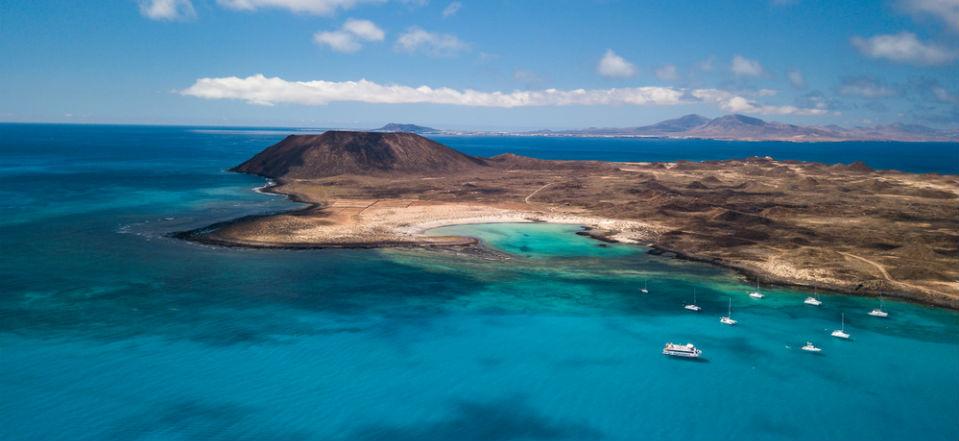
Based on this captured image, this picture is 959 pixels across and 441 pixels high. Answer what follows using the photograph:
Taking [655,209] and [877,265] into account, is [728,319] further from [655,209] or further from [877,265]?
[655,209]

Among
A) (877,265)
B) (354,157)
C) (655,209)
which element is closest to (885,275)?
(877,265)

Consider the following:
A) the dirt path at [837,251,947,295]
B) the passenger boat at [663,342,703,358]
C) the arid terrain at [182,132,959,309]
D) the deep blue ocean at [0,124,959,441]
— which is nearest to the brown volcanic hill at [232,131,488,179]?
the arid terrain at [182,132,959,309]

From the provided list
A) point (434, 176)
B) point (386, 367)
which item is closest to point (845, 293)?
point (386, 367)

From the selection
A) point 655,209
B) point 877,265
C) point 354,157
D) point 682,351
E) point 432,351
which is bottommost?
point 432,351

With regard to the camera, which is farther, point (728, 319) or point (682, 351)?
point (728, 319)

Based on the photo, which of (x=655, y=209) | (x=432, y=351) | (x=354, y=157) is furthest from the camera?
(x=354, y=157)

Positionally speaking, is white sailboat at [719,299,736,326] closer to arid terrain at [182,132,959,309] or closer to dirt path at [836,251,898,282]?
arid terrain at [182,132,959,309]
